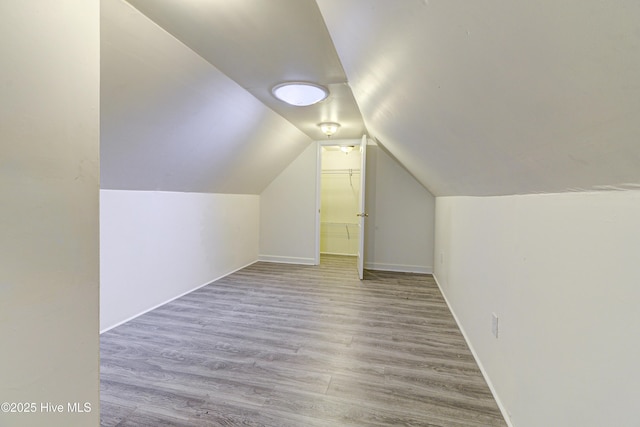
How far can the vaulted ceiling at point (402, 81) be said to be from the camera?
0.55 metres

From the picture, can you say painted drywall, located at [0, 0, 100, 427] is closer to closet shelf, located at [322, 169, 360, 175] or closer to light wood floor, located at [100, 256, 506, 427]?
light wood floor, located at [100, 256, 506, 427]

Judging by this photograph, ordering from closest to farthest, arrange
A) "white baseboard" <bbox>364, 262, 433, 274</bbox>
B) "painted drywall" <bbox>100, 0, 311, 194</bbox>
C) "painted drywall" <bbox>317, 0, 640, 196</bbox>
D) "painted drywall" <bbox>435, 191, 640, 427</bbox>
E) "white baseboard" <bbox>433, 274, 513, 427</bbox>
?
1. "painted drywall" <bbox>317, 0, 640, 196</bbox>
2. "painted drywall" <bbox>435, 191, 640, 427</bbox>
3. "white baseboard" <bbox>433, 274, 513, 427</bbox>
4. "painted drywall" <bbox>100, 0, 311, 194</bbox>
5. "white baseboard" <bbox>364, 262, 433, 274</bbox>

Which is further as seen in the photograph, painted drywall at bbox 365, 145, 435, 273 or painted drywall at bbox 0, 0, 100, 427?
painted drywall at bbox 365, 145, 435, 273

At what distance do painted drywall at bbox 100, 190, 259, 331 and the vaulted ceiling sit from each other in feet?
0.81

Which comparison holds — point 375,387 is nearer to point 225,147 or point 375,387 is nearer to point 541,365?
point 541,365

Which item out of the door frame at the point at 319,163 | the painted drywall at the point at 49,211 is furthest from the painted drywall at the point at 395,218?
the painted drywall at the point at 49,211

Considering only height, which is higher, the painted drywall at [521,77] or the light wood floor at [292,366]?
the painted drywall at [521,77]

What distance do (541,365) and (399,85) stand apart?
1.43 meters

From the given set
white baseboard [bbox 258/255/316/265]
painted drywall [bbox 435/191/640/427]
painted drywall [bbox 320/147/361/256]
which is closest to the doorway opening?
painted drywall [bbox 320/147/361/256]

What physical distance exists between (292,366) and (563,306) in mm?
1627

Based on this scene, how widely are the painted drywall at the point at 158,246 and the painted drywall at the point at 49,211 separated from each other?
1.74m

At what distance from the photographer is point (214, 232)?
399 centimetres

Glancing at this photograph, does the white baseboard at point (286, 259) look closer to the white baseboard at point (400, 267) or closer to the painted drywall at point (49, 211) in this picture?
the white baseboard at point (400, 267)

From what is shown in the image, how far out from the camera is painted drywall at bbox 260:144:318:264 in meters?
5.10
